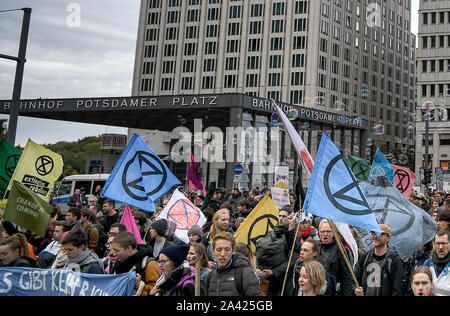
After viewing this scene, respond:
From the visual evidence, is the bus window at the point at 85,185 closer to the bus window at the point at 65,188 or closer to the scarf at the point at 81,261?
the bus window at the point at 65,188

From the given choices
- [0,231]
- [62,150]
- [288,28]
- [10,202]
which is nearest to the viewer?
[0,231]

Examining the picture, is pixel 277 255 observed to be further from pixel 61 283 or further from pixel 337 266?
pixel 61 283

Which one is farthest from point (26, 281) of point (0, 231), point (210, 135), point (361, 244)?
point (210, 135)

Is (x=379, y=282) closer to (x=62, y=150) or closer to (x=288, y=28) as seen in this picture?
(x=288, y=28)

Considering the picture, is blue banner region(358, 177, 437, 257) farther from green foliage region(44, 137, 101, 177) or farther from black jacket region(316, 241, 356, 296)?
green foliage region(44, 137, 101, 177)

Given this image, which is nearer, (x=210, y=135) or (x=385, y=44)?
(x=210, y=135)

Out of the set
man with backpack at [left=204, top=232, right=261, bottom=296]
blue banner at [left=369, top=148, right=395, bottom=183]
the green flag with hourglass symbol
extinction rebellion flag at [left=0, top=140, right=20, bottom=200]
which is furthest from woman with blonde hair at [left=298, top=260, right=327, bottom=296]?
the green flag with hourglass symbol

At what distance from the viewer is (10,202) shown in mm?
8547

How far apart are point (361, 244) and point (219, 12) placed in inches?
3412

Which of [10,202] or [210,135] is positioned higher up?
[210,135]

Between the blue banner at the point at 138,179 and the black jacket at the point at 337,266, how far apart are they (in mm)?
3578

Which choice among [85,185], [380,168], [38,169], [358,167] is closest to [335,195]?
[38,169]

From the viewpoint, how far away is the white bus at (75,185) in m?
27.8

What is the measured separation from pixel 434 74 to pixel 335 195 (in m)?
67.7
